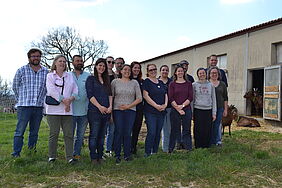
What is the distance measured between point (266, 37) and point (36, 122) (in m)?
9.59

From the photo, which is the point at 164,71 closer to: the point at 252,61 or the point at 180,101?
the point at 180,101

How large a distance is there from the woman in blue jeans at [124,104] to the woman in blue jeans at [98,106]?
14 centimetres

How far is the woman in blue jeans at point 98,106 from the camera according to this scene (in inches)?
172

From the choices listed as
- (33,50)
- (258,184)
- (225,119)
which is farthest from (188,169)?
(225,119)

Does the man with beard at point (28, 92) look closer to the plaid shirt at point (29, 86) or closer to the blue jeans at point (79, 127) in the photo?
the plaid shirt at point (29, 86)

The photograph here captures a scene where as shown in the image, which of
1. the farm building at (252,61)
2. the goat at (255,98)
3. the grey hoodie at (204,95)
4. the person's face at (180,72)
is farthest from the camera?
the goat at (255,98)

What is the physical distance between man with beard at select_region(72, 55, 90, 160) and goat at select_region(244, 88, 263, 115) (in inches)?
359

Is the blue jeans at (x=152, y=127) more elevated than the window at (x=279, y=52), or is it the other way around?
the window at (x=279, y=52)

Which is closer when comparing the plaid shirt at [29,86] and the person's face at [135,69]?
the plaid shirt at [29,86]

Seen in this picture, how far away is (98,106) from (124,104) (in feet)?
1.45

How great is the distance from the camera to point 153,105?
4.85 metres

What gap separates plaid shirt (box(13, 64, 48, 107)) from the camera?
15.1 feet

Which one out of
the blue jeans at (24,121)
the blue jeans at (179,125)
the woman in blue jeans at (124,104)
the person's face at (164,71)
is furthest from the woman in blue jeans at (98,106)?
the blue jeans at (179,125)

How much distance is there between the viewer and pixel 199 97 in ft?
17.8
